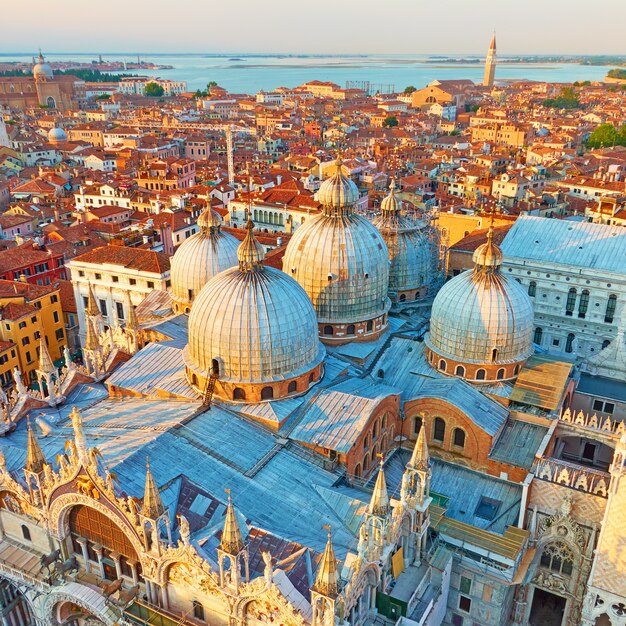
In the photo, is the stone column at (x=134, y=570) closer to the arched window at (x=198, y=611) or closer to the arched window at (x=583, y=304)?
the arched window at (x=198, y=611)

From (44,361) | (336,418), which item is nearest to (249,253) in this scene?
(336,418)

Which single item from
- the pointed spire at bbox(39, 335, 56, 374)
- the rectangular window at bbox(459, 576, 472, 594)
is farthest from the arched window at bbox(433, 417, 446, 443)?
the pointed spire at bbox(39, 335, 56, 374)

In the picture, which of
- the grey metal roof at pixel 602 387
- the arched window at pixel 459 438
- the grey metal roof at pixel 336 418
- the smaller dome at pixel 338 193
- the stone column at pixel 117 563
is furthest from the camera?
the grey metal roof at pixel 602 387

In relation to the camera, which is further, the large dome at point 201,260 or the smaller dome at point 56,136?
the smaller dome at point 56,136

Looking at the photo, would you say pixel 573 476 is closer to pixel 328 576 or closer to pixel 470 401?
pixel 470 401

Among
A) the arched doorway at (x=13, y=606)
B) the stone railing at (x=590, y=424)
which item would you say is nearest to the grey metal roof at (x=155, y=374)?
the arched doorway at (x=13, y=606)

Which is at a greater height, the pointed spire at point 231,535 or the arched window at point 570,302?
the pointed spire at point 231,535

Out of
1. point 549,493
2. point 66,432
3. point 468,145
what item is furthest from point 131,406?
point 468,145

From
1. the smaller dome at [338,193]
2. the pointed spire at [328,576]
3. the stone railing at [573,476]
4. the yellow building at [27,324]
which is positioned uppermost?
the smaller dome at [338,193]
